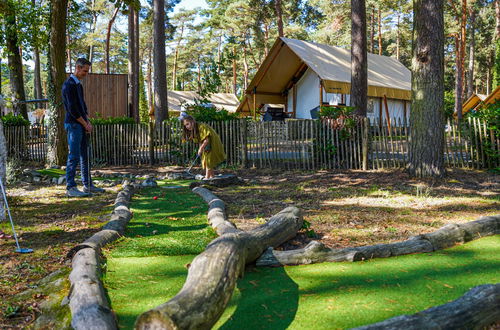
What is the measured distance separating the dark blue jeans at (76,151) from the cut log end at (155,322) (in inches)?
225

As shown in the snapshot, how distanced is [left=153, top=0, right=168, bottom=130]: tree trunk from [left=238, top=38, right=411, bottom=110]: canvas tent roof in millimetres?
6190

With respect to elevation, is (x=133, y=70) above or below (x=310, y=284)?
above

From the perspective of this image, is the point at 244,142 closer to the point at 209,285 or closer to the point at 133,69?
the point at 209,285

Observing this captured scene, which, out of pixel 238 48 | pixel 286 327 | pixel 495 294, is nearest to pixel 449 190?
pixel 495 294

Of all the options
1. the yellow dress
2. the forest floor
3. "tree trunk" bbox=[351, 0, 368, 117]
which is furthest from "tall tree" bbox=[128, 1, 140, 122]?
the yellow dress

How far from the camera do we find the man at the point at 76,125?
7.14 metres

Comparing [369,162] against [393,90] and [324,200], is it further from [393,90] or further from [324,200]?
[393,90]

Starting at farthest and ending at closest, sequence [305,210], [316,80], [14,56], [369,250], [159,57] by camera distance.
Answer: [316,80] → [14,56] → [159,57] → [305,210] → [369,250]

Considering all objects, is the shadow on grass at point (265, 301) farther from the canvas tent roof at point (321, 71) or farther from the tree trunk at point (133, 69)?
the tree trunk at point (133, 69)

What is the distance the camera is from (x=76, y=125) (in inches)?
289

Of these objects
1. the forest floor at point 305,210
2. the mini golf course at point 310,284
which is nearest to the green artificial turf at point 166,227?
the mini golf course at point 310,284

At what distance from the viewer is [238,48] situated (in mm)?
44156

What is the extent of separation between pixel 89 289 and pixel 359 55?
1224cm

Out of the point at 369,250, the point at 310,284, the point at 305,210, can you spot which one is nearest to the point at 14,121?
the point at 305,210
